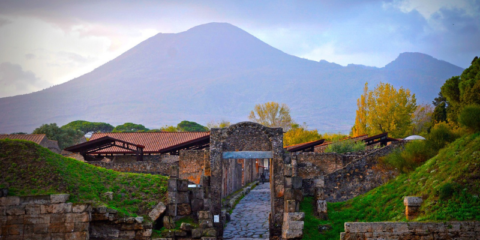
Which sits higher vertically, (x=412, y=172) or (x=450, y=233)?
(x=412, y=172)

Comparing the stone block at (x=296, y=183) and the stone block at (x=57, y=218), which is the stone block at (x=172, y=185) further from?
the stone block at (x=296, y=183)

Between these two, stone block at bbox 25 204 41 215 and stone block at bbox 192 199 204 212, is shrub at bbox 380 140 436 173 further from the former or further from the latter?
stone block at bbox 25 204 41 215

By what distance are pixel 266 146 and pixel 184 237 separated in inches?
242

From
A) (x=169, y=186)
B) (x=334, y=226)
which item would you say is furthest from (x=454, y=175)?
(x=169, y=186)

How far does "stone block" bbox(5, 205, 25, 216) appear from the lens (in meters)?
13.8

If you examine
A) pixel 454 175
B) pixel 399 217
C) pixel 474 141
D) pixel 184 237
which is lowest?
pixel 184 237

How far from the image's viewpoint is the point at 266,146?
19.8 m

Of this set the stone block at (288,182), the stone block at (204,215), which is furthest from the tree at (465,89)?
the stone block at (204,215)

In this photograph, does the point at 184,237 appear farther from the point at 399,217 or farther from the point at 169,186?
the point at 399,217

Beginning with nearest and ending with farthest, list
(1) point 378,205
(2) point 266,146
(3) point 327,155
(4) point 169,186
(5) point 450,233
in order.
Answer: (5) point 450,233 < (1) point 378,205 < (4) point 169,186 < (2) point 266,146 < (3) point 327,155

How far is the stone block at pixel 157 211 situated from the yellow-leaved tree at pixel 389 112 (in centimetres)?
3656

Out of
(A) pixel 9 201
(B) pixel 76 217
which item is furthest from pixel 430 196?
(A) pixel 9 201

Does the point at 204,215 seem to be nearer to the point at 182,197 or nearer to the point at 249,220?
the point at 182,197

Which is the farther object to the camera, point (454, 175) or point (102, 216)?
point (102, 216)
